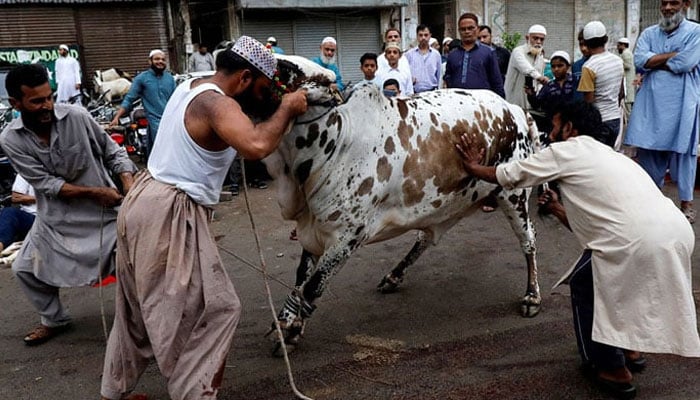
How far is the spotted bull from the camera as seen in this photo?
335cm

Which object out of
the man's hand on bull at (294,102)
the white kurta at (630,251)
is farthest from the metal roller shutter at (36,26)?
the white kurta at (630,251)

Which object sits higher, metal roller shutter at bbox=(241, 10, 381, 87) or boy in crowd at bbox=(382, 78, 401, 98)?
metal roller shutter at bbox=(241, 10, 381, 87)

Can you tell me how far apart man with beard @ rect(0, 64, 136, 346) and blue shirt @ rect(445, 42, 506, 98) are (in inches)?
161

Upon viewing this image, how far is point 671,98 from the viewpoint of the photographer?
5.64 m

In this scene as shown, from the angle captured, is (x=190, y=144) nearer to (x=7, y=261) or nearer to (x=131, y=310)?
(x=131, y=310)

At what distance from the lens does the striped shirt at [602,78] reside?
6.01m

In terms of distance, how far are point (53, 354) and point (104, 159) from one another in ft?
4.07

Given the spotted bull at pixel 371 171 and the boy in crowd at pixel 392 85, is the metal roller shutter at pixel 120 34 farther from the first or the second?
the spotted bull at pixel 371 171

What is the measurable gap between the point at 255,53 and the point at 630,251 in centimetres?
188

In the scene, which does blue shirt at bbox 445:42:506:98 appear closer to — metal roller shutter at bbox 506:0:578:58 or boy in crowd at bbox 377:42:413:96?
boy in crowd at bbox 377:42:413:96

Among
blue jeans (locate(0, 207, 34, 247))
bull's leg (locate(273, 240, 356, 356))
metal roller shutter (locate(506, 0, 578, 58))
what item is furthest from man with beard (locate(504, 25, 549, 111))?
metal roller shutter (locate(506, 0, 578, 58))

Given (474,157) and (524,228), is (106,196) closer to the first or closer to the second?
(474,157)

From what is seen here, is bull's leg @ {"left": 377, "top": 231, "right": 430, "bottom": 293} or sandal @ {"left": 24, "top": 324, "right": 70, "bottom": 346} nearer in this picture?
sandal @ {"left": 24, "top": 324, "right": 70, "bottom": 346}

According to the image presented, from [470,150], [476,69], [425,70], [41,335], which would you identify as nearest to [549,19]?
[425,70]
